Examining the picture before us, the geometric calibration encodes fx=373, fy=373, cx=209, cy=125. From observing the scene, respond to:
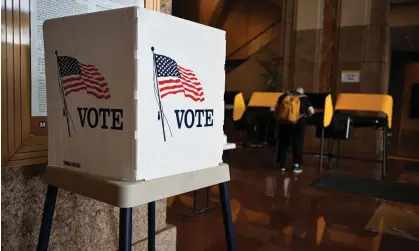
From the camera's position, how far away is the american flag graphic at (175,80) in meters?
1.00

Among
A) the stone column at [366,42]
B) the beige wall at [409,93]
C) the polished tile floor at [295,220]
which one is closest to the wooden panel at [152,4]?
the polished tile floor at [295,220]

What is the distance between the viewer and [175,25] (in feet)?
3.40

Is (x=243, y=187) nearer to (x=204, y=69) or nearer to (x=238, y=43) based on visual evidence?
(x=204, y=69)

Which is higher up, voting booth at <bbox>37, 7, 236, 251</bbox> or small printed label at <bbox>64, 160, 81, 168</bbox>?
voting booth at <bbox>37, 7, 236, 251</bbox>

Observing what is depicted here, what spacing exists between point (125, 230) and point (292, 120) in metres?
4.29

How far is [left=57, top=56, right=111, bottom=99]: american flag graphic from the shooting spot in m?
1.04

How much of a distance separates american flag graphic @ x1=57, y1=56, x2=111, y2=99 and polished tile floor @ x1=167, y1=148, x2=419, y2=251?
1.56 metres

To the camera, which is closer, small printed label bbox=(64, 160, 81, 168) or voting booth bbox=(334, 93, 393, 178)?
small printed label bbox=(64, 160, 81, 168)

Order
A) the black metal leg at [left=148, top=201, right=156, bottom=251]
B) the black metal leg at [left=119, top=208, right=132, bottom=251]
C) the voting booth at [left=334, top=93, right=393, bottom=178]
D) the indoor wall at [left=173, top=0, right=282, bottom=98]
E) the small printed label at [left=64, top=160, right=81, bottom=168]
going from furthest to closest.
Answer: the indoor wall at [left=173, top=0, right=282, bottom=98], the voting booth at [left=334, top=93, right=393, bottom=178], the black metal leg at [left=148, top=201, right=156, bottom=251], the small printed label at [left=64, top=160, right=81, bottom=168], the black metal leg at [left=119, top=208, right=132, bottom=251]

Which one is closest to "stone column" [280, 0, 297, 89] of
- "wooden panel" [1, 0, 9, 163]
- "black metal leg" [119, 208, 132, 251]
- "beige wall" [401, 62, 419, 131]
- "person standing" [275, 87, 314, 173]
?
"person standing" [275, 87, 314, 173]

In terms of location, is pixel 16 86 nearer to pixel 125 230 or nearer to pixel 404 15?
pixel 125 230

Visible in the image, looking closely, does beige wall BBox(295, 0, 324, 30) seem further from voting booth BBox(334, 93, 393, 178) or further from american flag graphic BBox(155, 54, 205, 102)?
american flag graphic BBox(155, 54, 205, 102)

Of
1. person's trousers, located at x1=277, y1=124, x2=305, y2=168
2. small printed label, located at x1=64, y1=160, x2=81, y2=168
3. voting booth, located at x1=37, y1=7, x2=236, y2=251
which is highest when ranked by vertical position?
voting booth, located at x1=37, y1=7, x2=236, y2=251

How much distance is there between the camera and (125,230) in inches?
37.1
